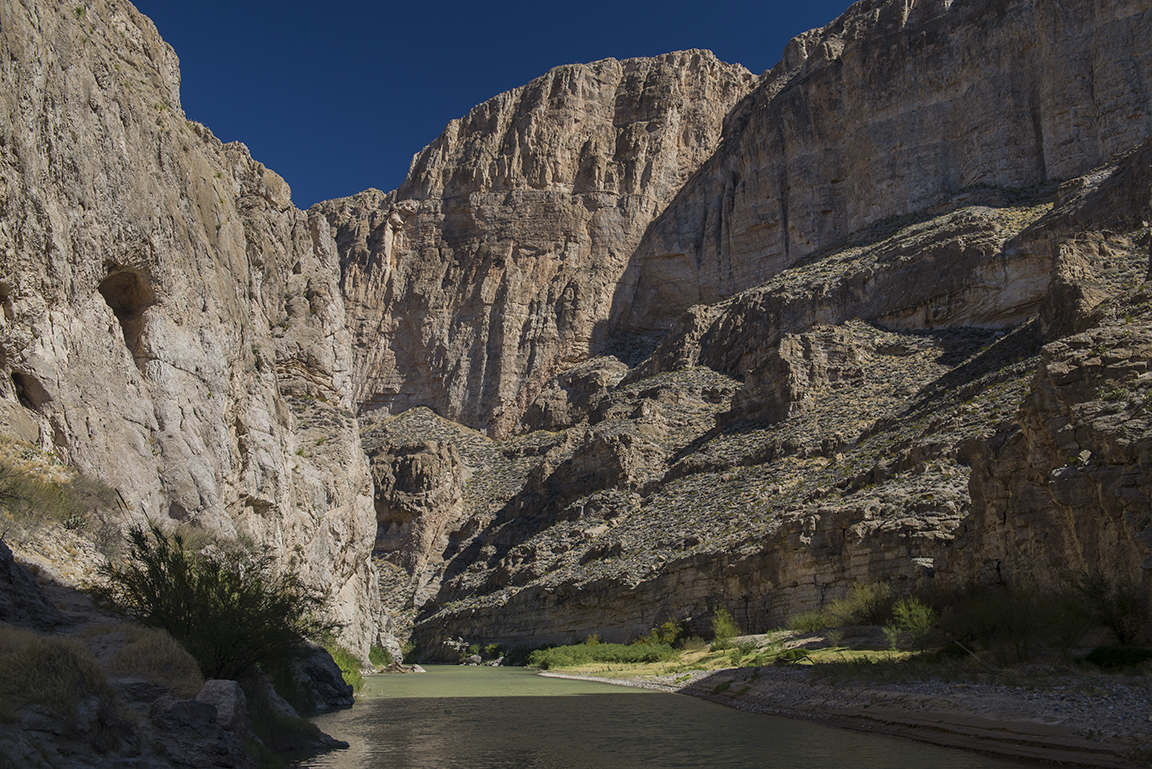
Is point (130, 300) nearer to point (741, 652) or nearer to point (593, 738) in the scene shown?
point (593, 738)

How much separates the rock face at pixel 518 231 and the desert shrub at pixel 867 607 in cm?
5703

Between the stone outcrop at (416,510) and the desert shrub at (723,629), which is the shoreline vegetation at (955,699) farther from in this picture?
the stone outcrop at (416,510)

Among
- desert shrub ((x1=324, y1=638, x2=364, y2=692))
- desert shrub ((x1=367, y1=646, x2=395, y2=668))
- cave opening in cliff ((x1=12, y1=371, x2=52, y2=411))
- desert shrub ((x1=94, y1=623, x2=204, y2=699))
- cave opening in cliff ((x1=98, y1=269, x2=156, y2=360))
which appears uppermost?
cave opening in cliff ((x1=98, y1=269, x2=156, y2=360))

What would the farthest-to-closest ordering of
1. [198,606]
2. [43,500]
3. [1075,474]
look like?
1. [1075,474]
2. [43,500]
3. [198,606]

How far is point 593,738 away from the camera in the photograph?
1644 cm

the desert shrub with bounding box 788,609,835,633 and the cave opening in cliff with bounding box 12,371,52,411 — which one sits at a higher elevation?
the cave opening in cliff with bounding box 12,371,52,411

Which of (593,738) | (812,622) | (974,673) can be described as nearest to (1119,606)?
(974,673)

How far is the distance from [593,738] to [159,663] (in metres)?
8.76

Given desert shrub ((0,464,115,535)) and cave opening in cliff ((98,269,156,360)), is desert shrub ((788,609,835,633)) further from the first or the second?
cave opening in cliff ((98,269,156,360))

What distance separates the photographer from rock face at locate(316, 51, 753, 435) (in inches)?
3447

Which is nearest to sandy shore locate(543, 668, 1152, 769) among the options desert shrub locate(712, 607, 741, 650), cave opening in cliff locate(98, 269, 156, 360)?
desert shrub locate(712, 607, 741, 650)

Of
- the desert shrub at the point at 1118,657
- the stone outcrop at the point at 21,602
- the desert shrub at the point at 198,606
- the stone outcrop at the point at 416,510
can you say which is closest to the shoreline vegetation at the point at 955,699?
the desert shrub at the point at 1118,657

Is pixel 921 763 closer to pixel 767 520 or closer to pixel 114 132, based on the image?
pixel 114 132

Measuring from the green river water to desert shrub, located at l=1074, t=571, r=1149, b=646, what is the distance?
17.5 ft
